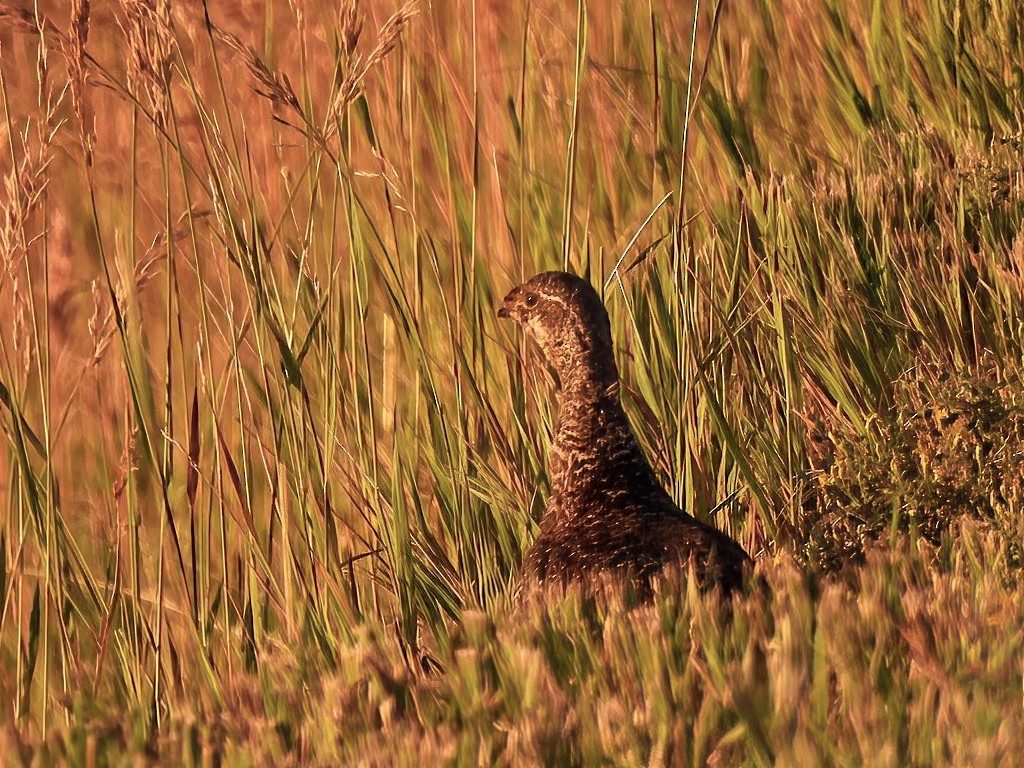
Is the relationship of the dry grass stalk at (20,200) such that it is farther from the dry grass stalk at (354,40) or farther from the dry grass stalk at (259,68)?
the dry grass stalk at (354,40)

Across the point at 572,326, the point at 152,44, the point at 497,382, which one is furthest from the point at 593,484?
the point at 152,44

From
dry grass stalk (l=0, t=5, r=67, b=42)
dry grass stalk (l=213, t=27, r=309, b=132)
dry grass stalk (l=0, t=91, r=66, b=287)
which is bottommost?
dry grass stalk (l=0, t=91, r=66, b=287)

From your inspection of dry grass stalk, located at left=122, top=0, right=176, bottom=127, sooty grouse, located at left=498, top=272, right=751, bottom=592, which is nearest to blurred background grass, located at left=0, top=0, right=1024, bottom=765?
dry grass stalk, located at left=122, top=0, right=176, bottom=127

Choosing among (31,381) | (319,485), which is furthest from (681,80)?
(31,381)

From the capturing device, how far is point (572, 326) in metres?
4.03

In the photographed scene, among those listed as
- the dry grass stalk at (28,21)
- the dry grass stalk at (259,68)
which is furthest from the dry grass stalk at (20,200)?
the dry grass stalk at (259,68)

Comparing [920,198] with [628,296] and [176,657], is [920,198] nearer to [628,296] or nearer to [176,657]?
[628,296]

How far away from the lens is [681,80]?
495 cm

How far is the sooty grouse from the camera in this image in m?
3.33

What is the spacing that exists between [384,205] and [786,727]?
116 inches

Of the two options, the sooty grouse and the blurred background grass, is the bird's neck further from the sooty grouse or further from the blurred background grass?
the blurred background grass

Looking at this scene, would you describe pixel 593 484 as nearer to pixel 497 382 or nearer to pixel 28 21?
pixel 497 382

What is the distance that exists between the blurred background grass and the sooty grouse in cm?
19

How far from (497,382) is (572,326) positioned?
1.83ft
